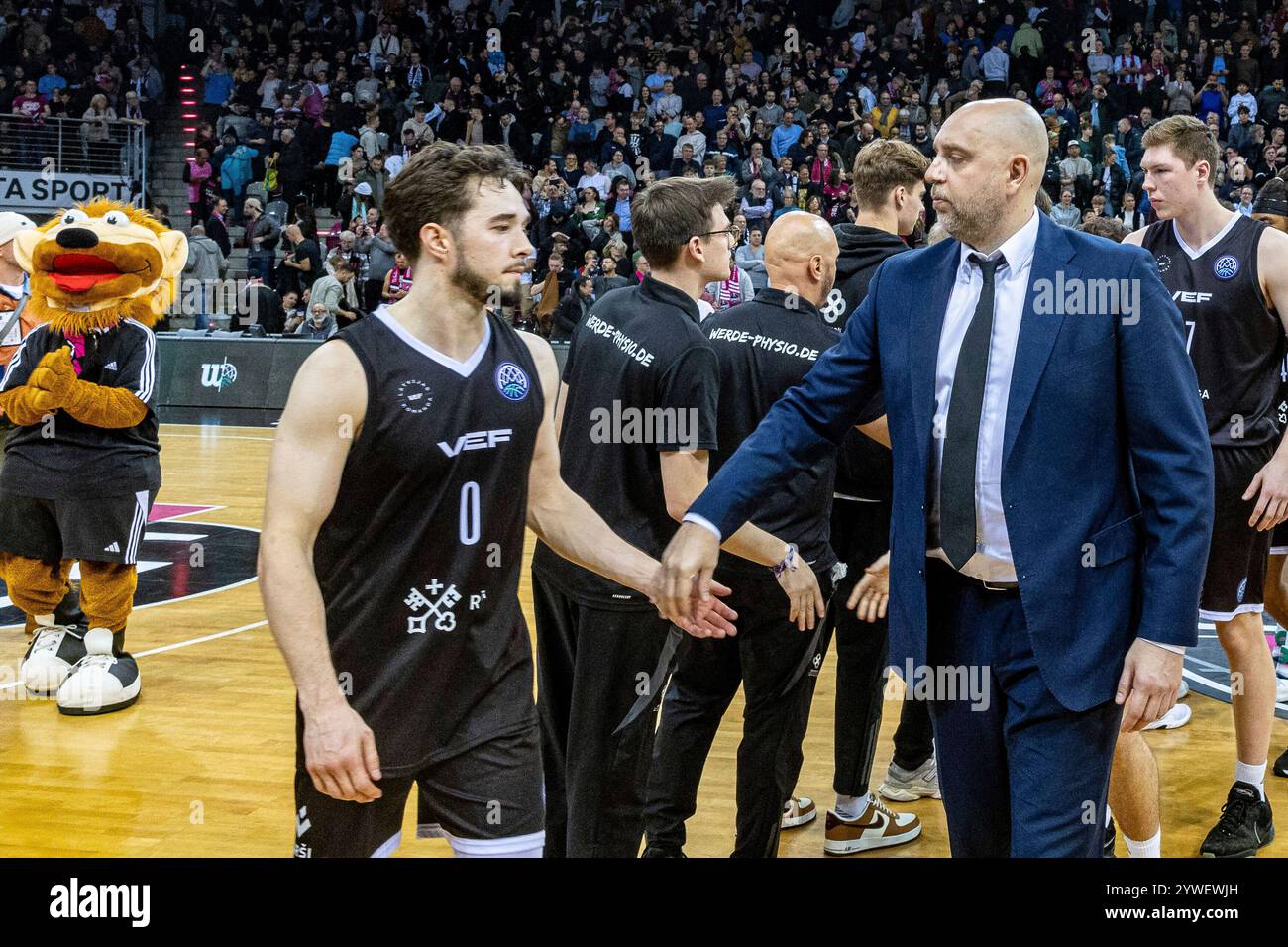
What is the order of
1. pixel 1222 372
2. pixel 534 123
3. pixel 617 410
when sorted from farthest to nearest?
pixel 534 123, pixel 1222 372, pixel 617 410

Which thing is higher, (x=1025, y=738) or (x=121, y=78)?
(x=121, y=78)

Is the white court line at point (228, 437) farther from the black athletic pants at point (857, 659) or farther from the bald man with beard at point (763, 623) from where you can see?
the bald man with beard at point (763, 623)

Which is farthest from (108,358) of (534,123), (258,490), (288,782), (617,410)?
(534,123)

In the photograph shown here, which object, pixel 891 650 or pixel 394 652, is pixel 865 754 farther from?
pixel 394 652

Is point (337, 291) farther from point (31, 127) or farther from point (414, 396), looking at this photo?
point (414, 396)

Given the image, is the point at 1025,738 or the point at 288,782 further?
the point at 288,782

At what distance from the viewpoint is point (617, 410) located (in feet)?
12.5

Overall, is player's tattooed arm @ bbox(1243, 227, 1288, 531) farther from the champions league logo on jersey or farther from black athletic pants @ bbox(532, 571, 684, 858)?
the champions league logo on jersey

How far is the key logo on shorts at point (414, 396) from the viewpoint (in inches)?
110

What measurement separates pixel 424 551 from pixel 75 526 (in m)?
3.81

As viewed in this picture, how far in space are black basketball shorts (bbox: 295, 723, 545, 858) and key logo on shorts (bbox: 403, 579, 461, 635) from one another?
0.91 feet

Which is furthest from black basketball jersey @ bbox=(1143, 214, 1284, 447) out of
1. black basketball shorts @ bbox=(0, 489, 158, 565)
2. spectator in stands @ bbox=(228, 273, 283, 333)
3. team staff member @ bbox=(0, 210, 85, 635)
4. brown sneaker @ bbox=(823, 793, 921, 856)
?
spectator in stands @ bbox=(228, 273, 283, 333)

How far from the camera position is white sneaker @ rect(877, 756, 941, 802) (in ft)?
16.9
